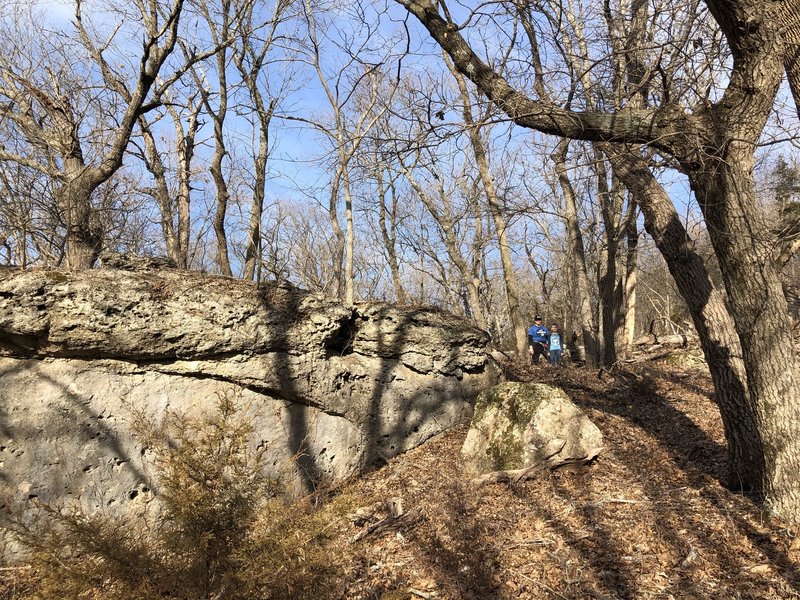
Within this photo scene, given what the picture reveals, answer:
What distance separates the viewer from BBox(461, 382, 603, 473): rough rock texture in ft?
20.8

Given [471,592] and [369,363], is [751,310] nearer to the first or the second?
[471,592]

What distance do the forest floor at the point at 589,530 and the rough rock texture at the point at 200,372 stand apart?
89 centimetres

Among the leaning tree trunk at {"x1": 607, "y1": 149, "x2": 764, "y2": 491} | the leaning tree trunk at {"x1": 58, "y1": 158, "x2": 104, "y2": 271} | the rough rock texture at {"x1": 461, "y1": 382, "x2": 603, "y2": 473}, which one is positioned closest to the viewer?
the leaning tree trunk at {"x1": 607, "y1": 149, "x2": 764, "y2": 491}

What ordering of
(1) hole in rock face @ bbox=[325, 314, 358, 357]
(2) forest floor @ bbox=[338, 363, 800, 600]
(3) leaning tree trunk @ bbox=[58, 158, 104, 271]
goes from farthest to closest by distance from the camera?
1. (3) leaning tree trunk @ bbox=[58, 158, 104, 271]
2. (1) hole in rock face @ bbox=[325, 314, 358, 357]
3. (2) forest floor @ bbox=[338, 363, 800, 600]

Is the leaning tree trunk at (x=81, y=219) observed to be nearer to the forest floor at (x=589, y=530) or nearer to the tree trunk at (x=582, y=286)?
the forest floor at (x=589, y=530)

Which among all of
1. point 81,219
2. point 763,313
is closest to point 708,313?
point 763,313

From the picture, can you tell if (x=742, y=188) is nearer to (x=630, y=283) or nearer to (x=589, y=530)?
(x=589, y=530)

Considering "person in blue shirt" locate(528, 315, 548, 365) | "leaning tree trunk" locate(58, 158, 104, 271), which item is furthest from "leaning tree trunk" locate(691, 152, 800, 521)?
"person in blue shirt" locate(528, 315, 548, 365)

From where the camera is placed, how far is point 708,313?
539 centimetres

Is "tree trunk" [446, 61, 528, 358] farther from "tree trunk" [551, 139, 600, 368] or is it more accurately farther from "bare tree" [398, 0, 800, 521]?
"bare tree" [398, 0, 800, 521]

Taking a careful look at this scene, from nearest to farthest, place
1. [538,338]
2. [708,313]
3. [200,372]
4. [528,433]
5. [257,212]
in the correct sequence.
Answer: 1. [708,313]
2. [528,433]
3. [200,372]
4. [257,212]
5. [538,338]

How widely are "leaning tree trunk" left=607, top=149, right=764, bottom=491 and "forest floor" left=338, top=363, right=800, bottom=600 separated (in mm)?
487

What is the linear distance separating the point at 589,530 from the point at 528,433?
169 cm

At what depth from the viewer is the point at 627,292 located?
1392 cm
